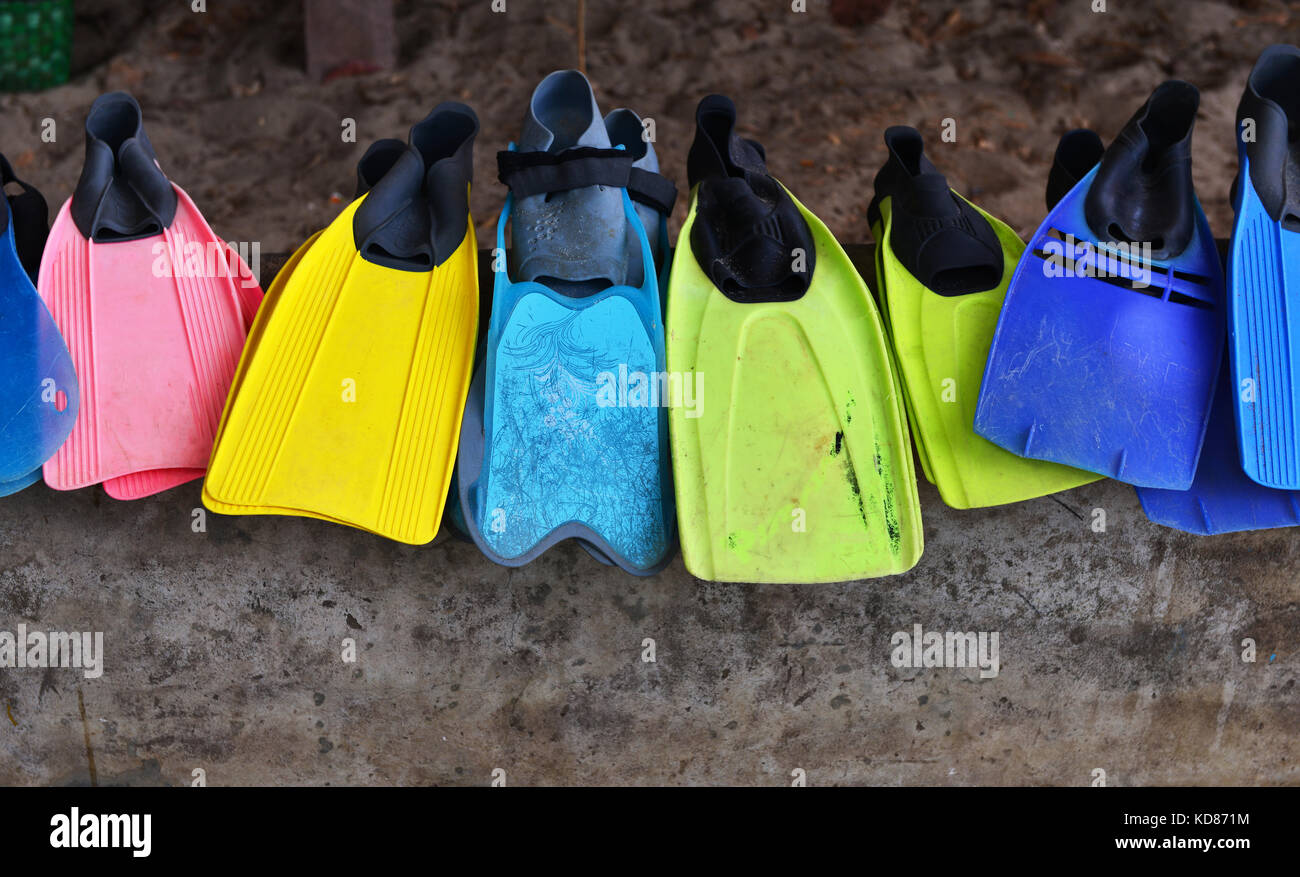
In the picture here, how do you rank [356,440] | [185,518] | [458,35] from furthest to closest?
[458,35] → [185,518] → [356,440]

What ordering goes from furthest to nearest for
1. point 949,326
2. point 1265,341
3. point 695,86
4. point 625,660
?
point 695,86 < point 625,660 < point 949,326 < point 1265,341

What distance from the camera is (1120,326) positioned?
1.28 metres

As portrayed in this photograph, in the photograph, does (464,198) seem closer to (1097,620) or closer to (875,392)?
(875,392)

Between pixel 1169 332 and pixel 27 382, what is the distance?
1588mm

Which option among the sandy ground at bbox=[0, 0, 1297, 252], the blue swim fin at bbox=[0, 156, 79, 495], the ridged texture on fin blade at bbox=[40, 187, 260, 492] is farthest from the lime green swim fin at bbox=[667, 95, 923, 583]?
the sandy ground at bbox=[0, 0, 1297, 252]

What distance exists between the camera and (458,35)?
3822mm

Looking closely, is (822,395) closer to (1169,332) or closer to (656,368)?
(656,368)

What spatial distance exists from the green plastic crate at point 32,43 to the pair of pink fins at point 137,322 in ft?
9.59

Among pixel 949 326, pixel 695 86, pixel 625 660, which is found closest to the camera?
pixel 949 326

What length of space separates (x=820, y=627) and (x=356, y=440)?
80 centimetres

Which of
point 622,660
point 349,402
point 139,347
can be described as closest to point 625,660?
point 622,660

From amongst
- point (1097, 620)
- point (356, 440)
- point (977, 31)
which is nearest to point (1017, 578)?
point (1097, 620)

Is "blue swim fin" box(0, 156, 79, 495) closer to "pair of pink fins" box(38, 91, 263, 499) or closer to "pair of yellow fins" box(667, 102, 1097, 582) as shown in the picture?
"pair of pink fins" box(38, 91, 263, 499)

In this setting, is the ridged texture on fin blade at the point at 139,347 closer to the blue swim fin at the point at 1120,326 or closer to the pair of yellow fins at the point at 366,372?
the pair of yellow fins at the point at 366,372
